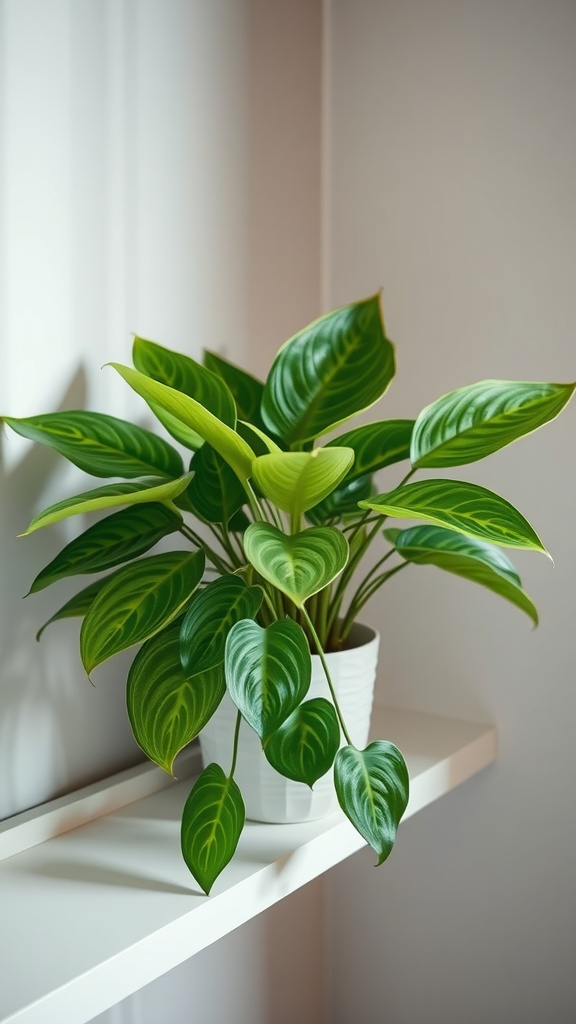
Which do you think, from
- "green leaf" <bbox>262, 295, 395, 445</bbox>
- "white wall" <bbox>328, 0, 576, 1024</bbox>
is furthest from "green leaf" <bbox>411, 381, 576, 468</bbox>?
"white wall" <bbox>328, 0, 576, 1024</bbox>

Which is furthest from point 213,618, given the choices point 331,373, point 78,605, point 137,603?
point 331,373

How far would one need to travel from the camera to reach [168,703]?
33.4 inches

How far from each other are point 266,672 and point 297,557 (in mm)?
104

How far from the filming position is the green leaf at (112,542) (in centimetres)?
92

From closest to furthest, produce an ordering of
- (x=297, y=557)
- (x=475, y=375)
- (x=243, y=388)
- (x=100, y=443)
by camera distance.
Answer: (x=297, y=557)
(x=100, y=443)
(x=243, y=388)
(x=475, y=375)

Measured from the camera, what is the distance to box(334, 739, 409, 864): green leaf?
31.0 inches

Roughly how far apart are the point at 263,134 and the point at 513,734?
0.89 m

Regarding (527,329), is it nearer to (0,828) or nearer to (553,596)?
(553,596)

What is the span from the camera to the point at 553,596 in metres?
1.20

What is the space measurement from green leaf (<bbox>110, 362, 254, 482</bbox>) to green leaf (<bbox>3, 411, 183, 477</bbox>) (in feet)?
0.36

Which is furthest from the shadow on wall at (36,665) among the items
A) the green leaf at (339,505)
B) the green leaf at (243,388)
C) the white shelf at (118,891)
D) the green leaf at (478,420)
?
the green leaf at (478,420)

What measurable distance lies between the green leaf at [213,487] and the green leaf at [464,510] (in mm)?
152

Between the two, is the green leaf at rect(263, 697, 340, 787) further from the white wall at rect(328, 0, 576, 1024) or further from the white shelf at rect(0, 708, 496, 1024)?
the white wall at rect(328, 0, 576, 1024)

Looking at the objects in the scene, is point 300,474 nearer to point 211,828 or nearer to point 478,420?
point 478,420
